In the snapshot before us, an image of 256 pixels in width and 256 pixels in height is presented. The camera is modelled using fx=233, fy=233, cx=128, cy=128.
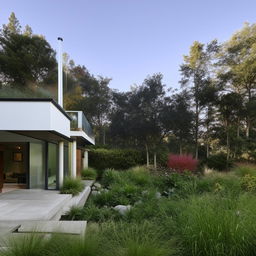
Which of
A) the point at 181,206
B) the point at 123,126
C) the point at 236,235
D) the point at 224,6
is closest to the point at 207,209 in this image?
the point at 236,235

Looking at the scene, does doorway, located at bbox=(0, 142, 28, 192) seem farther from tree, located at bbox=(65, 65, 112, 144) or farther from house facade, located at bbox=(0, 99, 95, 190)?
tree, located at bbox=(65, 65, 112, 144)

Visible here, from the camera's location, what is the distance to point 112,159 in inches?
643

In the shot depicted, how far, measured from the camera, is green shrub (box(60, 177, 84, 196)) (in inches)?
300

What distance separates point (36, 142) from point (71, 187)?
88.8 inches

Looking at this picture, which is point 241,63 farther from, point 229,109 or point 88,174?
point 88,174

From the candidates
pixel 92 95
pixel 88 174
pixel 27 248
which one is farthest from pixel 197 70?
pixel 27 248

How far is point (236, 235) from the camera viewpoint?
2.57 metres

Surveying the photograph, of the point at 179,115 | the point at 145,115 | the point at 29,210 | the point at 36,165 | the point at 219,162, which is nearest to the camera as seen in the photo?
the point at 29,210

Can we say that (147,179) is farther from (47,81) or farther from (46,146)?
(47,81)

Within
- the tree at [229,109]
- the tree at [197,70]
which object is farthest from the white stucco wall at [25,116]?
the tree at [197,70]

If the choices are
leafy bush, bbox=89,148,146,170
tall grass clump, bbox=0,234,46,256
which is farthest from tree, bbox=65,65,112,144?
tall grass clump, bbox=0,234,46,256

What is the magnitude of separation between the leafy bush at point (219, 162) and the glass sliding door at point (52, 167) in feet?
35.6

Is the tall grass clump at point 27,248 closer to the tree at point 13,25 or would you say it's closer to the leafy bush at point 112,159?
the leafy bush at point 112,159

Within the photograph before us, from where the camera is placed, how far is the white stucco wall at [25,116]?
17.3ft
